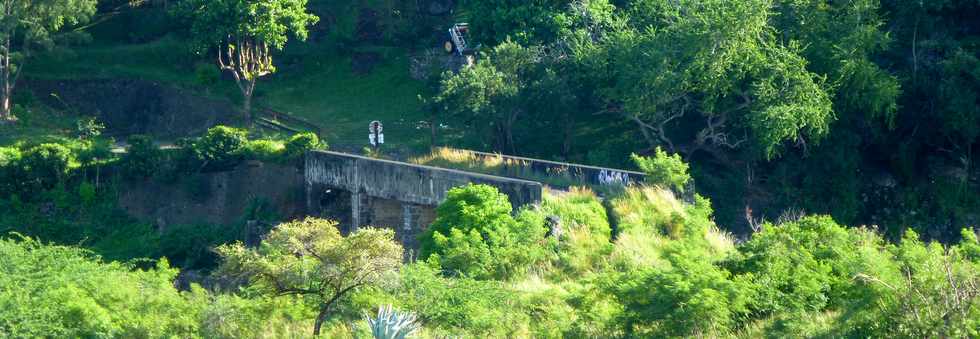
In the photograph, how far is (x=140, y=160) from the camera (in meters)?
37.2

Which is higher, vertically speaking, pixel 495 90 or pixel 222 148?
pixel 495 90

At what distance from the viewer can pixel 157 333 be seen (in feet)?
63.6

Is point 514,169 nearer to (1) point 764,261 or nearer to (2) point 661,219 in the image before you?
(2) point 661,219

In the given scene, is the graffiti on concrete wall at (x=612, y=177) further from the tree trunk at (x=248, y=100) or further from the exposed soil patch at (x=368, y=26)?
the exposed soil patch at (x=368, y=26)

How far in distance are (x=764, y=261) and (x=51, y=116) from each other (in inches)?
1157

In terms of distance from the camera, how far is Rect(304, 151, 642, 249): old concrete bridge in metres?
29.4

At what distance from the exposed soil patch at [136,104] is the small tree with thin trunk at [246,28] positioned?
4.74 ft

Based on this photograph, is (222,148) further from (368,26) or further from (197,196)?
(368,26)

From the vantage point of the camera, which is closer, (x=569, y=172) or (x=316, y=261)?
(x=316, y=261)

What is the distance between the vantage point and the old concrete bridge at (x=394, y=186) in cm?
2938

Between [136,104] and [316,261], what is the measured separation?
27.1 meters

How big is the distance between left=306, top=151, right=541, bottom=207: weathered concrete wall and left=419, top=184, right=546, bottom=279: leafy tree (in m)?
0.78

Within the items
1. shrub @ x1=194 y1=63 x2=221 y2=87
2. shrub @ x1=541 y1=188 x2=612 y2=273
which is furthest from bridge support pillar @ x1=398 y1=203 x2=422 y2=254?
shrub @ x1=194 y1=63 x2=221 y2=87

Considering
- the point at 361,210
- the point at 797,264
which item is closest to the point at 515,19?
the point at 361,210
